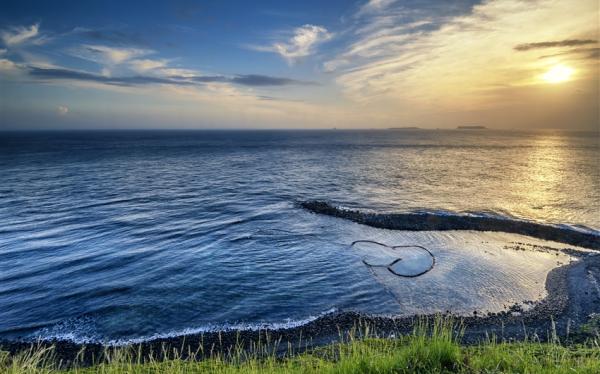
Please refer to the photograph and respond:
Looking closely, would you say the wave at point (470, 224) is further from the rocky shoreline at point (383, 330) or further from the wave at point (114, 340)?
the wave at point (114, 340)

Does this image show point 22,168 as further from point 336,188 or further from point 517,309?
point 517,309

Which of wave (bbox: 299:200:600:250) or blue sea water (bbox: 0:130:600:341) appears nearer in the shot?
blue sea water (bbox: 0:130:600:341)

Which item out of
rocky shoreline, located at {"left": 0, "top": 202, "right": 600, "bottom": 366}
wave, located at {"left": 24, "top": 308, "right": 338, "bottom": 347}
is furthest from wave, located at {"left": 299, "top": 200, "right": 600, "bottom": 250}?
wave, located at {"left": 24, "top": 308, "right": 338, "bottom": 347}

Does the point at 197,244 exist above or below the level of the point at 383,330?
above

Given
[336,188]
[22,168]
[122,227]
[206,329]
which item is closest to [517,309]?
[206,329]

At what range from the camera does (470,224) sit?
4097 centimetres

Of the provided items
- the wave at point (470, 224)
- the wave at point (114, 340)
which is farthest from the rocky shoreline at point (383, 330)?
the wave at point (470, 224)

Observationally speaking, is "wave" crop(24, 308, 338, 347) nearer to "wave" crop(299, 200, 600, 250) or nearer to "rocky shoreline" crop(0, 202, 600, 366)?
"rocky shoreline" crop(0, 202, 600, 366)

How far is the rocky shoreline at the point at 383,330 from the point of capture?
1720 cm

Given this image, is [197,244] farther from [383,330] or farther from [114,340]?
[383,330]

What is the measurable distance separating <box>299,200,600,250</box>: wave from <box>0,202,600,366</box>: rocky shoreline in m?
14.1

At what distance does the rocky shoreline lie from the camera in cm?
1720

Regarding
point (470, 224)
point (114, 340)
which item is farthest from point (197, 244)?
point (470, 224)

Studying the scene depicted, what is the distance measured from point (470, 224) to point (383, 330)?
2767cm
